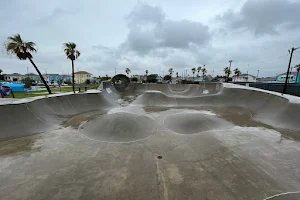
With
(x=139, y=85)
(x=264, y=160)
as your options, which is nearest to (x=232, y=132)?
(x=264, y=160)

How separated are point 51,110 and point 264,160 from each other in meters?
12.6

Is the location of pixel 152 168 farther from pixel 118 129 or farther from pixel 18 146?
pixel 18 146

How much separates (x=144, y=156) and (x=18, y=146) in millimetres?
5619

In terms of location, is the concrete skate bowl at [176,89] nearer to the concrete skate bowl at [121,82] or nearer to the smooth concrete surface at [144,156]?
the concrete skate bowl at [121,82]

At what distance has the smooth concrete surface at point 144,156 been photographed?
362 centimetres

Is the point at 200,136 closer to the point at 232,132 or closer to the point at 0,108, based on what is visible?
the point at 232,132

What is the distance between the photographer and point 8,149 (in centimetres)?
554

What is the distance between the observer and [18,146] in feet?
19.0

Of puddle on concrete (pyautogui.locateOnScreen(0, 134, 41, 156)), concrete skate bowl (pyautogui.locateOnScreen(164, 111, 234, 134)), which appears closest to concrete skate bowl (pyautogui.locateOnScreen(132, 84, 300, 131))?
concrete skate bowl (pyautogui.locateOnScreen(164, 111, 234, 134))

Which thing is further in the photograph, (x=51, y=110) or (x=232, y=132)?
(x=51, y=110)

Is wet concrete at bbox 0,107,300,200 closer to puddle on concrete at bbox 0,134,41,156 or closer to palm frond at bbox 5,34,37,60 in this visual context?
puddle on concrete at bbox 0,134,41,156

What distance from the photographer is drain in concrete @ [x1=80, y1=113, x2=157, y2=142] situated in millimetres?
6872

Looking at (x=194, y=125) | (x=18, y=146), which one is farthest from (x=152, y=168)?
(x=18, y=146)

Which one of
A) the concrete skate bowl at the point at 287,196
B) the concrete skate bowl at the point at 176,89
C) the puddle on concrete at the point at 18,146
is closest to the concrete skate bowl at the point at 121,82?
the concrete skate bowl at the point at 176,89
